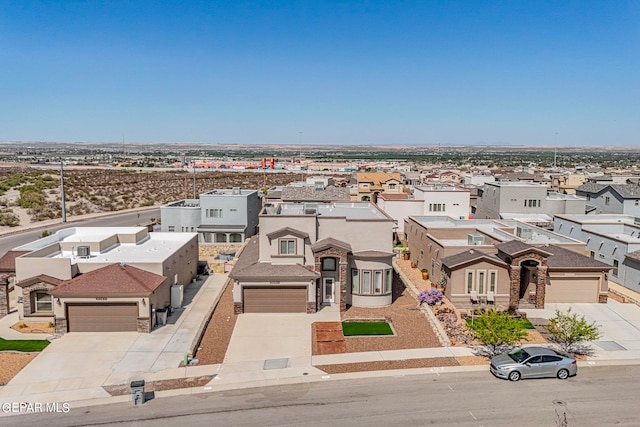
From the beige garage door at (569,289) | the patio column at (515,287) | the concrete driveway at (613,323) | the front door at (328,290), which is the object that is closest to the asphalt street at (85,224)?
the front door at (328,290)

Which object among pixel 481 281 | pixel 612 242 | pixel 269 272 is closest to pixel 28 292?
pixel 269 272

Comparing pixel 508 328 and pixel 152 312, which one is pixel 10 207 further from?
pixel 508 328

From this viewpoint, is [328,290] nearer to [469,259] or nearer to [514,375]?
[469,259]

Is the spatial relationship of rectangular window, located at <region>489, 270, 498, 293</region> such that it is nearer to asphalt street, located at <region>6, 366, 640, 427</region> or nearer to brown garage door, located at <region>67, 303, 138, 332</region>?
asphalt street, located at <region>6, 366, 640, 427</region>

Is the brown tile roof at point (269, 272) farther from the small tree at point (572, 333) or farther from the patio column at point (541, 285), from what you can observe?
the patio column at point (541, 285)

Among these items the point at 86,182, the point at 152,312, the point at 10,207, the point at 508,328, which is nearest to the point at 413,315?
the point at 508,328
